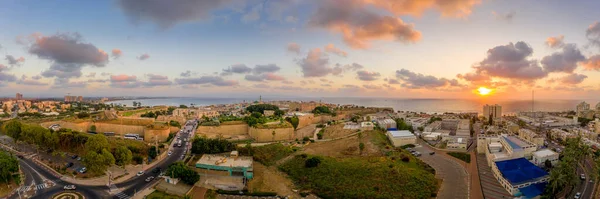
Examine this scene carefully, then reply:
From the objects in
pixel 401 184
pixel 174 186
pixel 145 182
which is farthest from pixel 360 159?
pixel 145 182

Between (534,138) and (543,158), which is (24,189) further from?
(534,138)

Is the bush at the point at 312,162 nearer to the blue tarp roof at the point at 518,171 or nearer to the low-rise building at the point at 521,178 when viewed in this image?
the low-rise building at the point at 521,178

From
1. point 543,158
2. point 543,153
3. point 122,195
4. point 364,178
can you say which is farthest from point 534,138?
point 122,195

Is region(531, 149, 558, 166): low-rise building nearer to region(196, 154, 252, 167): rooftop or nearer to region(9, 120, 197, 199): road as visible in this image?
region(196, 154, 252, 167): rooftop

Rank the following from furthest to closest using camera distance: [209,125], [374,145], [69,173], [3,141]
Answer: [209,125]
[3,141]
[374,145]
[69,173]

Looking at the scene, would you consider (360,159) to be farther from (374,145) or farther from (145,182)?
(145,182)

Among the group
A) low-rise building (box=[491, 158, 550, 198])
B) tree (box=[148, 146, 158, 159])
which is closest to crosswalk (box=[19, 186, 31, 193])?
tree (box=[148, 146, 158, 159])
